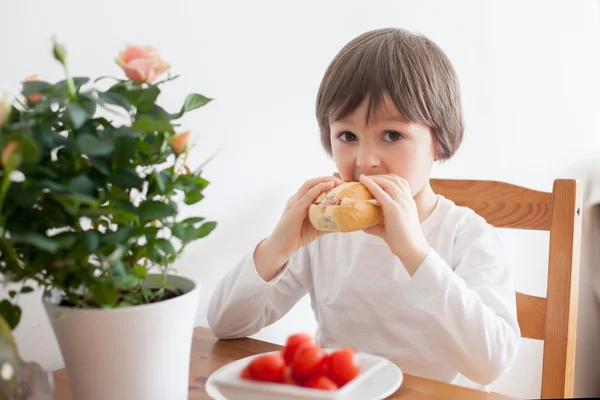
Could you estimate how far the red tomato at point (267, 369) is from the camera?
74cm

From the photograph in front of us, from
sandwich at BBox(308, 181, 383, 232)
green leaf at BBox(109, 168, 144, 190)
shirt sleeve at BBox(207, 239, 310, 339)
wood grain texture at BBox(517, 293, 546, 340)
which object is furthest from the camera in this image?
wood grain texture at BBox(517, 293, 546, 340)

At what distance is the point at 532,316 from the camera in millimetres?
1157

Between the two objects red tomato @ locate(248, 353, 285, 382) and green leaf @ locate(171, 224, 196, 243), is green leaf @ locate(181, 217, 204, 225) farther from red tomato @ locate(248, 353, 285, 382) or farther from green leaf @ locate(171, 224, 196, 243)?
red tomato @ locate(248, 353, 285, 382)

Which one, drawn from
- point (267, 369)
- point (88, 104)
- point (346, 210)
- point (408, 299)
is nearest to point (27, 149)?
point (88, 104)

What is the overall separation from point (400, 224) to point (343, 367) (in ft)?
0.84

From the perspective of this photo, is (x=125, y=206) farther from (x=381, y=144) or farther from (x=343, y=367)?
(x=381, y=144)

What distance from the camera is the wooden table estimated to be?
78cm

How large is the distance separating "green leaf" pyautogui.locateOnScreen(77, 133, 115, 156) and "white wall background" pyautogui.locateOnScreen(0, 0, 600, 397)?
349 millimetres

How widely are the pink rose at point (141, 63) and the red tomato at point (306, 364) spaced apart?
1.17 feet

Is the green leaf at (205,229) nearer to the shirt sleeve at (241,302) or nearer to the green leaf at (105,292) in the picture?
the green leaf at (105,292)

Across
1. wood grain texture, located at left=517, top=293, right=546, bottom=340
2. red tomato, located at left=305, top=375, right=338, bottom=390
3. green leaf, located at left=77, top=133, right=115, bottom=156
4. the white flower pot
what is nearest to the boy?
wood grain texture, located at left=517, top=293, right=546, bottom=340

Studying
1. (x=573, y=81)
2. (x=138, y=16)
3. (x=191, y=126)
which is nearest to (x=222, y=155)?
(x=191, y=126)

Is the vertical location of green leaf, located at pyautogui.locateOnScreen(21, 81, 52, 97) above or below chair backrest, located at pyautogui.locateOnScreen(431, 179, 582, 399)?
above

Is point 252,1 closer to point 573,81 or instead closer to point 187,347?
point 187,347
